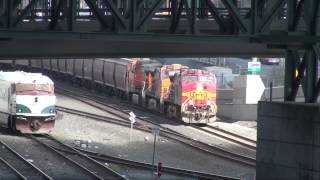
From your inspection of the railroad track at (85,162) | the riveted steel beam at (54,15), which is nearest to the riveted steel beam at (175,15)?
the riveted steel beam at (54,15)

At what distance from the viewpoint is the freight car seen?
35.7 metres

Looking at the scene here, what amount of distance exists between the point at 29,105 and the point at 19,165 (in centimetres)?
869

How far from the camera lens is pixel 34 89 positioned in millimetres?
36250

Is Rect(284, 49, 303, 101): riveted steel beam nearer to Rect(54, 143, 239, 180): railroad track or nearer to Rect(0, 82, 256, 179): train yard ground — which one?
Rect(54, 143, 239, 180): railroad track

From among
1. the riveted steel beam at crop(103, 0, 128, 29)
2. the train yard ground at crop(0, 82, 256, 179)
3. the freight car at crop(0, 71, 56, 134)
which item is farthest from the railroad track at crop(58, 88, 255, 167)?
the riveted steel beam at crop(103, 0, 128, 29)

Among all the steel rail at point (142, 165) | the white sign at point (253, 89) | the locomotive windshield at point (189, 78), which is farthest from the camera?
the white sign at point (253, 89)

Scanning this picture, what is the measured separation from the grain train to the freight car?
9.43 metres

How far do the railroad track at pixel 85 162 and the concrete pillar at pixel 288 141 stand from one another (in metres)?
6.35

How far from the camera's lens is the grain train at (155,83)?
43125 millimetres

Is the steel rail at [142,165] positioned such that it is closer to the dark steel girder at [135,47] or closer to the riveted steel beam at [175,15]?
the dark steel girder at [135,47]

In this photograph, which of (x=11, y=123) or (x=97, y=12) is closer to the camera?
(x=97, y=12)

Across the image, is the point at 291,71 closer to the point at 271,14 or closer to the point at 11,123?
the point at 271,14

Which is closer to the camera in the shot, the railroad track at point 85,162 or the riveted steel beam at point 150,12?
the riveted steel beam at point 150,12

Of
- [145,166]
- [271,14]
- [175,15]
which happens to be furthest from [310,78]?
[145,166]
